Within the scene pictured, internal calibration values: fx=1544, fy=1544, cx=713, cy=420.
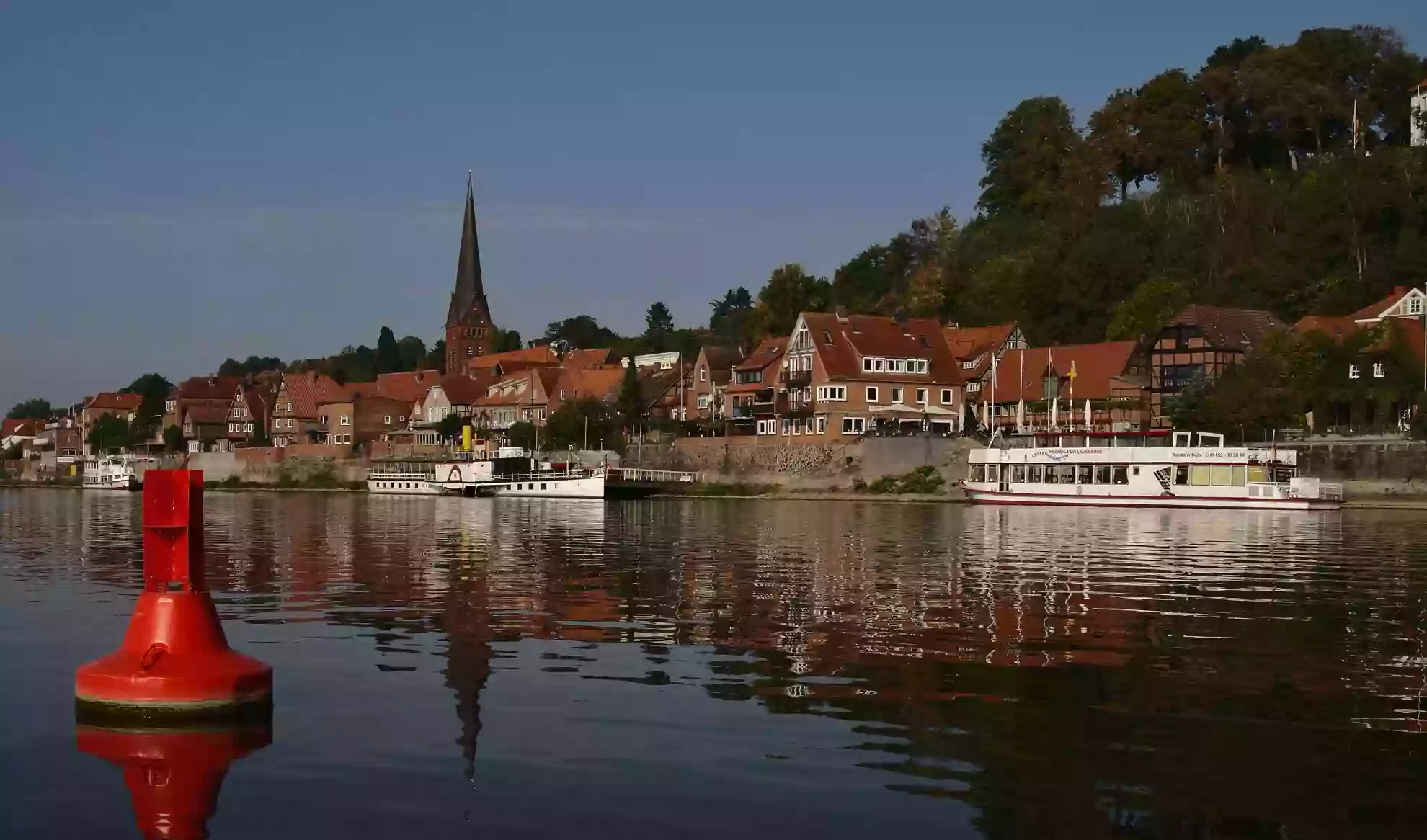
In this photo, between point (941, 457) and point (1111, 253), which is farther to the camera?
point (1111, 253)

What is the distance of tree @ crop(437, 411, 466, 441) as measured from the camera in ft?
458

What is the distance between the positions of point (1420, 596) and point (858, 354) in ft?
252

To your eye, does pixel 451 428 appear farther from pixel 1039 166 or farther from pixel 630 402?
pixel 1039 166

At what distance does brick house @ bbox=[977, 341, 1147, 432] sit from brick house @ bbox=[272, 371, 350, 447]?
2981 inches

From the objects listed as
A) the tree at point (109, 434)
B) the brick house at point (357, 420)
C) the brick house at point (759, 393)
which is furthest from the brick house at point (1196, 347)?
the tree at point (109, 434)

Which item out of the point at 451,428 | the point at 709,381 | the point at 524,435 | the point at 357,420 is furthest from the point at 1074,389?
the point at 357,420

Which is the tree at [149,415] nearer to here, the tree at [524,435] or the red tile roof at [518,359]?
the red tile roof at [518,359]

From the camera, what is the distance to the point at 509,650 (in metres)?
18.2

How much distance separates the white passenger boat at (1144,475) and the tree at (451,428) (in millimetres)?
66680

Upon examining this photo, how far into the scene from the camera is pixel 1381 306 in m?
91.3

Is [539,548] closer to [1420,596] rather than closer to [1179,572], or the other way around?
[1179,572]

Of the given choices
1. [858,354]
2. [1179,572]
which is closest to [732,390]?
[858,354]

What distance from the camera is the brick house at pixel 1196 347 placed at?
302 feet

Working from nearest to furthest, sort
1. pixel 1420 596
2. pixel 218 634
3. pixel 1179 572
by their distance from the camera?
pixel 218 634, pixel 1420 596, pixel 1179 572
